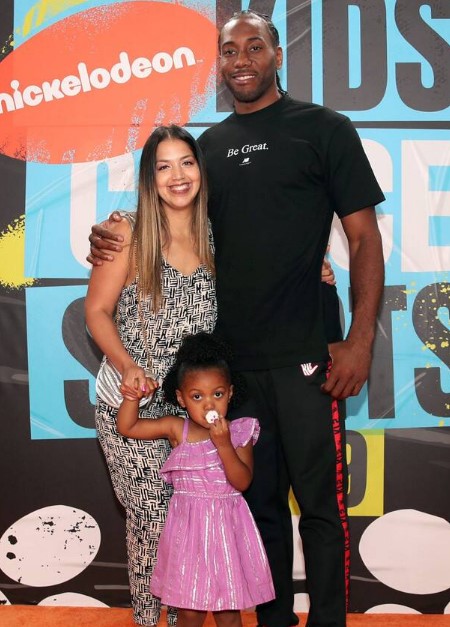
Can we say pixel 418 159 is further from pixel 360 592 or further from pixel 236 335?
pixel 360 592

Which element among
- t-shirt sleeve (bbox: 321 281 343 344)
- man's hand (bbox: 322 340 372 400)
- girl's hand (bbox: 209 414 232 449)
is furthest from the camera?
t-shirt sleeve (bbox: 321 281 343 344)

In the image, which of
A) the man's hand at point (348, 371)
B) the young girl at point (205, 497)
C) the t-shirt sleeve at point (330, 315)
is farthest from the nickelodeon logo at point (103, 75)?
the man's hand at point (348, 371)

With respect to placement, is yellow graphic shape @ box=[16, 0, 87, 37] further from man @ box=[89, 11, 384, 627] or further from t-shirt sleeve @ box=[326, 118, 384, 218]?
t-shirt sleeve @ box=[326, 118, 384, 218]

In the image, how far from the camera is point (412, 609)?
293 centimetres

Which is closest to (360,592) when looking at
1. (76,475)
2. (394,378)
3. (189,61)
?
(394,378)

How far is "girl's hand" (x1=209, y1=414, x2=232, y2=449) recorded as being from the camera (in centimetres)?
203

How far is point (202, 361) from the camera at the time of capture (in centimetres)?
209

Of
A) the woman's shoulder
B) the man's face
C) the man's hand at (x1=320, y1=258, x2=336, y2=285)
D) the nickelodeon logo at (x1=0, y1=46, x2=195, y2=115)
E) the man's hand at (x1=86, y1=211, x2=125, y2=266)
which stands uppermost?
the nickelodeon logo at (x1=0, y1=46, x2=195, y2=115)

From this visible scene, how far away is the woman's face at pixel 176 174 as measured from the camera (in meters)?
2.19

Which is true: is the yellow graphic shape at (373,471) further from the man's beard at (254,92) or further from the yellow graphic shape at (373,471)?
the man's beard at (254,92)

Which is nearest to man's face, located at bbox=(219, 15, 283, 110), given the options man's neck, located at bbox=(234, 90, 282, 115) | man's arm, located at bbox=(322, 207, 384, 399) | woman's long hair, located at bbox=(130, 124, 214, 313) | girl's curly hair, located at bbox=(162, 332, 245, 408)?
man's neck, located at bbox=(234, 90, 282, 115)

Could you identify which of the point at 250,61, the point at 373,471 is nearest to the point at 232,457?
the point at 373,471

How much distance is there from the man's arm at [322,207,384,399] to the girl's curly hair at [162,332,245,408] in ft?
0.83

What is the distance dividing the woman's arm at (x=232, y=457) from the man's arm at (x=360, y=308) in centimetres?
30
